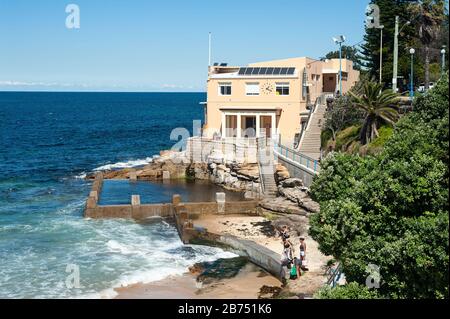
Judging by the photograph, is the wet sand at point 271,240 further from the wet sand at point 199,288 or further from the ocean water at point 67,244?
the ocean water at point 67,244

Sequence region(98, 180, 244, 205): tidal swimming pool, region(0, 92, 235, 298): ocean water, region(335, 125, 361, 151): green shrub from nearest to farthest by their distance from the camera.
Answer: region(0, 92, 235, 298): ocean water, region(335, 125, 361, 151): green shrub, region(98, 180, 244, 205): tidal swimming pool

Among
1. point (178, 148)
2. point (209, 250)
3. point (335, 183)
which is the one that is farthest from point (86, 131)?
point (335, 183)

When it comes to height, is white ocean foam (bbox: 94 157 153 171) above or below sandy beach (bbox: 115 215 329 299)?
above

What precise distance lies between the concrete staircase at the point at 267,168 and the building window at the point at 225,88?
368 inches

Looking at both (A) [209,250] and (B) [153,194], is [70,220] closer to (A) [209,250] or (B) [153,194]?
(B) [153,194]

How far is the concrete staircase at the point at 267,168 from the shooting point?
38594 mm

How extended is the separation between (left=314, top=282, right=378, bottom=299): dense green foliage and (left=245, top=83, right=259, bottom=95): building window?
118ft

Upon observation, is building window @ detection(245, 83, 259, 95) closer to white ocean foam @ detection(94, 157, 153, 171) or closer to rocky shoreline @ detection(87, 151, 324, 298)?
rocky shoreline @ detection(87, 151, 324, 298)

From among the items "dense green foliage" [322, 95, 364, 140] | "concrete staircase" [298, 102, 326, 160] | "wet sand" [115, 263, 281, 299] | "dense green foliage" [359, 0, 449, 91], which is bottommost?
"wet sand" [115, 263, 281, 299]

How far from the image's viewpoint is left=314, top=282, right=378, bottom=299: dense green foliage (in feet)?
45.1

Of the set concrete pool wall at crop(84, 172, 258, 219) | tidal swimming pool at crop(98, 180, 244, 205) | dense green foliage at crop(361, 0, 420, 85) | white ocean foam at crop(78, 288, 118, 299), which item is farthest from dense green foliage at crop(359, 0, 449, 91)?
white ocean foam at crop(78, 288, 118, 299)
